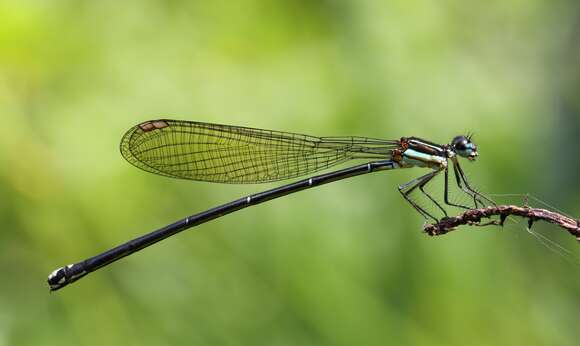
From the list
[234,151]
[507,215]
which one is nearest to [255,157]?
[234,151]

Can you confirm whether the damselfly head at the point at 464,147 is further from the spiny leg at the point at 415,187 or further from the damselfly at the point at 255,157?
the spiny leg at the point at 415,187

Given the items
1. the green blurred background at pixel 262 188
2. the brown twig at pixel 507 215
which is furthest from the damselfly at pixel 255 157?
the brown twig at pixel 507 215

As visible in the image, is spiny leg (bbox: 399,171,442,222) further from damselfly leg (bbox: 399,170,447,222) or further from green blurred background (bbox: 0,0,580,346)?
green blurred background (bbox: 0,0,580,346)

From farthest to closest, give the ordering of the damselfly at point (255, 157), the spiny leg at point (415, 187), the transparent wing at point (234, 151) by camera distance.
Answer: the transparent wing at point (234, 151)
the damselfly at point (255, 157)
the spiny leg at point (415, 187)

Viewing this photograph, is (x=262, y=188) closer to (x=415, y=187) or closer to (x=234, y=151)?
(x=234, y=151)

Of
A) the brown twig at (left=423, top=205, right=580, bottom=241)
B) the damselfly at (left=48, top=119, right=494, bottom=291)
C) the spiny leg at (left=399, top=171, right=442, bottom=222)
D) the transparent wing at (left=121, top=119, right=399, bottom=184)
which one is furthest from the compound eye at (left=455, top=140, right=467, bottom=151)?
the brown twig at (left=423, top=205, right=580, bottom=241)

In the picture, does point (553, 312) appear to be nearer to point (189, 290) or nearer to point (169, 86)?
point (189, 290)

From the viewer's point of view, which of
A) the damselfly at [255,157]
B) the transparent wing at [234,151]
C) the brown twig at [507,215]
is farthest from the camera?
the transparent wing at [234,151]
